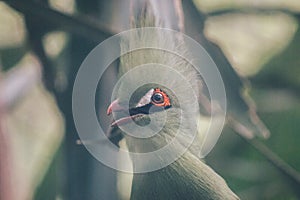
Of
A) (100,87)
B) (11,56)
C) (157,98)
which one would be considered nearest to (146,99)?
(157,98)

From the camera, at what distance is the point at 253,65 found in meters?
1.27

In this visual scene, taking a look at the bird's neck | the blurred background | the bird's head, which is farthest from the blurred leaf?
the bird's neck

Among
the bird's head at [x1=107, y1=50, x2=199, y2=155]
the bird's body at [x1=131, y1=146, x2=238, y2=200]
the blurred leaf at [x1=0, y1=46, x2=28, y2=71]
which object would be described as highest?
the bird's head at [x1=107, y1=50, x2=199, y2=155]

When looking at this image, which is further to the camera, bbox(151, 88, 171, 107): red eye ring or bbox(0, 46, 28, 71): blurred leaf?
bbox(0, 46, 28, 71): blurred leaf

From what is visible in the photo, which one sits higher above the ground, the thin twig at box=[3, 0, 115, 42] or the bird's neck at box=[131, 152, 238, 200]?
the thin twig at box=[3, 0, 115, 42]

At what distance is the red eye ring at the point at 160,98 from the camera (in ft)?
3.41

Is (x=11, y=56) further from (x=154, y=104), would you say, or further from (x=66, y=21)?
(x=154, y=104)

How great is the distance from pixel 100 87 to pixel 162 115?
222 mm

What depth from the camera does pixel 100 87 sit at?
1255 millimetres

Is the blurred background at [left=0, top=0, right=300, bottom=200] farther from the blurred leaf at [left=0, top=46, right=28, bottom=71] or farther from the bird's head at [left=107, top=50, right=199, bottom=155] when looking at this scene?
the bird's head at [left=107, top=50, right=199, bottom=155]

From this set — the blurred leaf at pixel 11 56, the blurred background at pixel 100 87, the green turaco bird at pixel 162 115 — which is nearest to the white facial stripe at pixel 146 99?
the green turaco bird at pixel 162 115

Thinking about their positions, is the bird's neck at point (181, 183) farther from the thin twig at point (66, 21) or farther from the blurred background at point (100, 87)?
the thin twig at point (66, 21)

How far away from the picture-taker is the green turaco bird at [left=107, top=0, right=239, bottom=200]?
3.47ft

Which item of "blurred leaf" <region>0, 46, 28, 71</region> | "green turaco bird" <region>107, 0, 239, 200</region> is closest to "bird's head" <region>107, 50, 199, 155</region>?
"green turaco bird" <region>107, 0, 239, 200</region>
